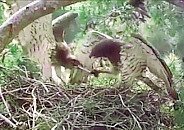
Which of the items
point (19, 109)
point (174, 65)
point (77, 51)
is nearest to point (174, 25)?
point (174, 65)

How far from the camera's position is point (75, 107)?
0.79m

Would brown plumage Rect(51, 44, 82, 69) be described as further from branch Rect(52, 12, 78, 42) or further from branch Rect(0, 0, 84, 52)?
branch Rect(0, 0, 84, 52)

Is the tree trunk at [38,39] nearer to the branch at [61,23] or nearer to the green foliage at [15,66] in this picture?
the branch at [61,23]

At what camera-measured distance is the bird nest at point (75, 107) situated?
74 cm

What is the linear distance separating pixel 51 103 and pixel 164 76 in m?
0.29

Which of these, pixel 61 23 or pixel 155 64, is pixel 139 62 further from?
pixel 61 23

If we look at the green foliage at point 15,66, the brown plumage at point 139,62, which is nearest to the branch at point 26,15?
the green foliage at point 15,66

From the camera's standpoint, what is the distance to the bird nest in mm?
744

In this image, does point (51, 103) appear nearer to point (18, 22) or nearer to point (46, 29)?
point (18, 22)

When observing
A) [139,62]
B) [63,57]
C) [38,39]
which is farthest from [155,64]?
[38,39]

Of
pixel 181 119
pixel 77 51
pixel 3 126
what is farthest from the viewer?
pixel 77 51

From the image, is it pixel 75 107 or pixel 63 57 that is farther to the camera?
pixel 63 57

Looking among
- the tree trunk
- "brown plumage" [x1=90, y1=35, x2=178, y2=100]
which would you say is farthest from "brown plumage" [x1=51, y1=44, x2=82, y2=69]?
"brown plumage" [x1=90, y1=35, x2=178, y2=100]

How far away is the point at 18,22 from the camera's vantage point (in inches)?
34.9
